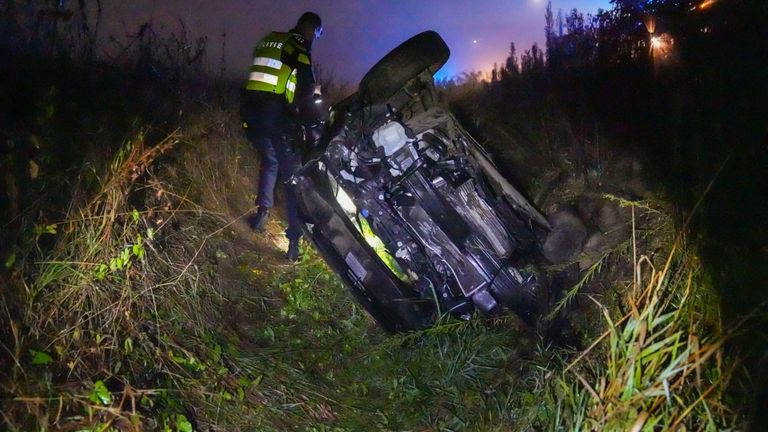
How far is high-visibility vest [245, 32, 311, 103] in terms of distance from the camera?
414 centimetres

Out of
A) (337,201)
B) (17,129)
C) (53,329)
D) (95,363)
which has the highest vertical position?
(17,129)

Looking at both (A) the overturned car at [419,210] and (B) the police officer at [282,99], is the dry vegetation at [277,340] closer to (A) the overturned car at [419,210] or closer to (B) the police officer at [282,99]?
(A) the overturned car at [419,210]

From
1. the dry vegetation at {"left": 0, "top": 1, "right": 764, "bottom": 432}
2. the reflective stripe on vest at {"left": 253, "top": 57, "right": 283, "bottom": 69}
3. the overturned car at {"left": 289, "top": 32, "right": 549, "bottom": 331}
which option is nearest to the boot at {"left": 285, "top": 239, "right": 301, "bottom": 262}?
the dry vegetation at {"left": 0, "top": 1, "right": 764, "bottom": 432}

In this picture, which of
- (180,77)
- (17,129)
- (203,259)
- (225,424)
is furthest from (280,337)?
(180,77)

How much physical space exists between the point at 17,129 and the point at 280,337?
1744mm

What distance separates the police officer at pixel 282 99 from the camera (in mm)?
4156

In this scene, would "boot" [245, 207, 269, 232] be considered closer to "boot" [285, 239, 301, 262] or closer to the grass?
"boot" [285, 239, 301, 262]

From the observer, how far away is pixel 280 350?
10.1 feet

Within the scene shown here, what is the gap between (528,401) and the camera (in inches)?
97.0

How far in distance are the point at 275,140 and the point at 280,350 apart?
181 cm

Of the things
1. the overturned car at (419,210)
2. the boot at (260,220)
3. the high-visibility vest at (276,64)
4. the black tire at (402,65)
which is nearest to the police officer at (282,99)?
the high-visibility vest at (276,64)

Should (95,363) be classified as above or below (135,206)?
below

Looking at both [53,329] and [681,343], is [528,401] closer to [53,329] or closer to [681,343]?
[681,343]

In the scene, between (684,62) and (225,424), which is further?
(684,62)
